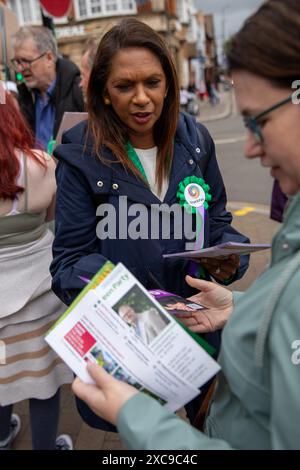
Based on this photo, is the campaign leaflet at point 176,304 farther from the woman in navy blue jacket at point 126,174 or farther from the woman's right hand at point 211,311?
the woman in navy blue jacket at point 126,174

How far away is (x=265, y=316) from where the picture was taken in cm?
85

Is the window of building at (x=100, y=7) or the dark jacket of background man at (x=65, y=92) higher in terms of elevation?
the window of building at (x=100, y=7)

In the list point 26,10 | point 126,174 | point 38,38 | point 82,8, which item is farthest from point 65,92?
point 26,10

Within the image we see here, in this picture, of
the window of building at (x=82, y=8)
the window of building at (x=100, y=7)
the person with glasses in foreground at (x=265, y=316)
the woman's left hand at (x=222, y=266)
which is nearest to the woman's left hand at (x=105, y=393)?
the person with glasses in foreground at (x=265, y=316)

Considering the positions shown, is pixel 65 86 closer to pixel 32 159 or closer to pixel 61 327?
pixel 32 159

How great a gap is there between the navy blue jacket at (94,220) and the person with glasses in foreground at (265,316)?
2.35ft

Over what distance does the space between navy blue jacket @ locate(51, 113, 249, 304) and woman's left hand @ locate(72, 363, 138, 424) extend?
57 centimetres

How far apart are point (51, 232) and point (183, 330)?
1.39m

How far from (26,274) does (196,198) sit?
2.76 ft

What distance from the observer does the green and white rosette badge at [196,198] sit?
1.74 meters

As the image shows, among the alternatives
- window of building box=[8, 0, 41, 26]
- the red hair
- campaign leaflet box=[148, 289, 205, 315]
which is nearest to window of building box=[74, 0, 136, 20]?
window of building box=[8, 0, 41, 26]

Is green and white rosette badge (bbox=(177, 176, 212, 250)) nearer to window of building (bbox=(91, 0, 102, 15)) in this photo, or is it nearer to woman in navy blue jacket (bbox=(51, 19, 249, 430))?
woman in navy blue jacket (bbox=(51, 19, 249, 430))

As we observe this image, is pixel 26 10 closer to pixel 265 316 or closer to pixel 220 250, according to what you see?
pixel 220 250

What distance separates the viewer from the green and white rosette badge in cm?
174
